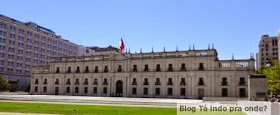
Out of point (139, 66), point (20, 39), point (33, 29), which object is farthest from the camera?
point (33, 29)

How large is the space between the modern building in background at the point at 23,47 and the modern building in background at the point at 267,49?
8740 cm

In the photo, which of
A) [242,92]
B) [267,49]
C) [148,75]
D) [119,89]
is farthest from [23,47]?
[267,49]

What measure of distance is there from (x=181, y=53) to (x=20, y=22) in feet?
188

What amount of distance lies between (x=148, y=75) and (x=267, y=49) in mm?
82793

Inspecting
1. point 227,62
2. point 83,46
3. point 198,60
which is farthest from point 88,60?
point 83,46

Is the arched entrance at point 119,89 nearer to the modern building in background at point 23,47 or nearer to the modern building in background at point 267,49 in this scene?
the modern building in background at point 23,47

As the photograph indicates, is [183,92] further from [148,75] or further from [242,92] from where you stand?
[242,92]

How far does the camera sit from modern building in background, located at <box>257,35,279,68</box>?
122044 mm

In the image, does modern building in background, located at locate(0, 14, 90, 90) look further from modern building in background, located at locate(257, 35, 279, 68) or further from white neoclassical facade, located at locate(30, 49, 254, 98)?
modern building in background, located at locate(257, 35, 279, 68)

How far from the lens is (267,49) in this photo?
12450 cm

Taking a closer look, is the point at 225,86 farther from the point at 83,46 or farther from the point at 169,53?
the point at 83,46

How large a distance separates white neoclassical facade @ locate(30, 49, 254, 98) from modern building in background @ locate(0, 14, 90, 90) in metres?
11.8

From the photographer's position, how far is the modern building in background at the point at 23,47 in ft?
269

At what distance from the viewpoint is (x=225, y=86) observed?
55.7 metres
